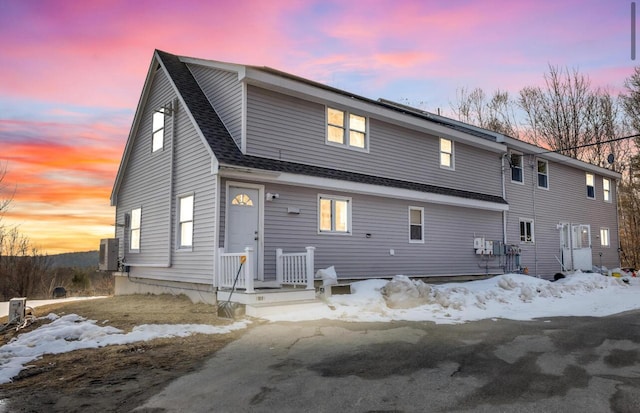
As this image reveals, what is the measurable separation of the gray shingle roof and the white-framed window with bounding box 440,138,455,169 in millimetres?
1743

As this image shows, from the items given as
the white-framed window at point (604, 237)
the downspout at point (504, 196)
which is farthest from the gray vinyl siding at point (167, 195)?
the white-framed window at point (604, 237)

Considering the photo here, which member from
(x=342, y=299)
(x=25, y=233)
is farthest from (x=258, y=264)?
(x=25, y=233)

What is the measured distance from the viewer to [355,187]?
13.4 m

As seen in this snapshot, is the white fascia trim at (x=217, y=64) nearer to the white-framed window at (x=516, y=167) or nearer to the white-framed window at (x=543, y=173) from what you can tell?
the white-framed window at (x=516, y=167)

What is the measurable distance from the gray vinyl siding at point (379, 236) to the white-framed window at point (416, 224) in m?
0.16

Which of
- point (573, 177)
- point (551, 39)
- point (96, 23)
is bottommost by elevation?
point (573, 177)

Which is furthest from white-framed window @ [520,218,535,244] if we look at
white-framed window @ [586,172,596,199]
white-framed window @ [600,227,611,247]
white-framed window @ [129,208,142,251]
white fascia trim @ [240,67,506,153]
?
white-framed window @ [129,208,142,251]

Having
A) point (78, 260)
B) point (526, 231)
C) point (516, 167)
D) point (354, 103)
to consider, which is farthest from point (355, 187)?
point (78, 260)

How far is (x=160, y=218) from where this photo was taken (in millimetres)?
14055

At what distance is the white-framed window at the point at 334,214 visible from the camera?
13.1 metres

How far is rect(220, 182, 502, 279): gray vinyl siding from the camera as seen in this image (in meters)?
12.2

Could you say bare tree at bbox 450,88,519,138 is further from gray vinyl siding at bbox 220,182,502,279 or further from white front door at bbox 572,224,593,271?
gray vinyl siding at bbox 220,182,502,279

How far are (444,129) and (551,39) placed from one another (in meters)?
6.59

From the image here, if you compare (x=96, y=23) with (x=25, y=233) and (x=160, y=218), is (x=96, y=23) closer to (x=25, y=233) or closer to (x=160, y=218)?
(x=160, y=218)
